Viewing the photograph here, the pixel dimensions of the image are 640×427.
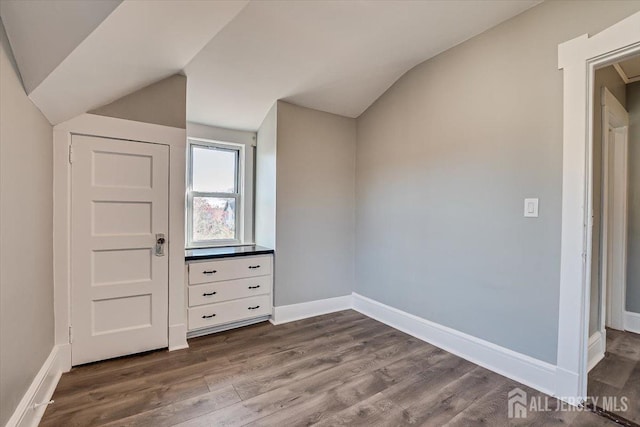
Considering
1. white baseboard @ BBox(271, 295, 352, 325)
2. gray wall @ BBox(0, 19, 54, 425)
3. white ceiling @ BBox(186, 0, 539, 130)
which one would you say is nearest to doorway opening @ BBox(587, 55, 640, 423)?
white ceiling @ BBox(186, 0, 539, 130)

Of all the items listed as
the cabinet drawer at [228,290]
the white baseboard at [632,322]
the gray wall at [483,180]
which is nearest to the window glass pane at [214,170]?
the cabinet drawer at [228,290]

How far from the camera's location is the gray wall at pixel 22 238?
1293mm

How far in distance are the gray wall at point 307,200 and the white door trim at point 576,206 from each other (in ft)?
6.65

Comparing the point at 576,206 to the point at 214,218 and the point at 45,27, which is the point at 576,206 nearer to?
the point at 45,27

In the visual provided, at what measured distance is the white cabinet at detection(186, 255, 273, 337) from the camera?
2.59 metres

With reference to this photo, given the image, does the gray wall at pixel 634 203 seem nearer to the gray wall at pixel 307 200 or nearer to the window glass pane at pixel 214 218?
the gray wall at pixel 307 200

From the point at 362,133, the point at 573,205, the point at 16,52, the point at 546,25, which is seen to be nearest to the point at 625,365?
the point at 573,205

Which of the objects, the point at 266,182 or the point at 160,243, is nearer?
the point at 160,243

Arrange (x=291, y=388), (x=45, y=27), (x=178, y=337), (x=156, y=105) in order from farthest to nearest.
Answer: (x=178, y=337), (x=156, y=105), (x=291, y=388), (x=45, y=27)

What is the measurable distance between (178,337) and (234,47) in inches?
93.7

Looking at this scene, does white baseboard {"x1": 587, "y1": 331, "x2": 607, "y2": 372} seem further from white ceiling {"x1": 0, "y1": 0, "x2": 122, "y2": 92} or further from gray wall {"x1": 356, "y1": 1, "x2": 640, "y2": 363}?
white ceiling {"x1": 0, "y1": 0, "x2": 122, "y2": 92}

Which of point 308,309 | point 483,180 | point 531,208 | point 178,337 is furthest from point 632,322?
point 178,337

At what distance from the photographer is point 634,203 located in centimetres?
274

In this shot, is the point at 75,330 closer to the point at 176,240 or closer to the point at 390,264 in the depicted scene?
the point at 176,240
